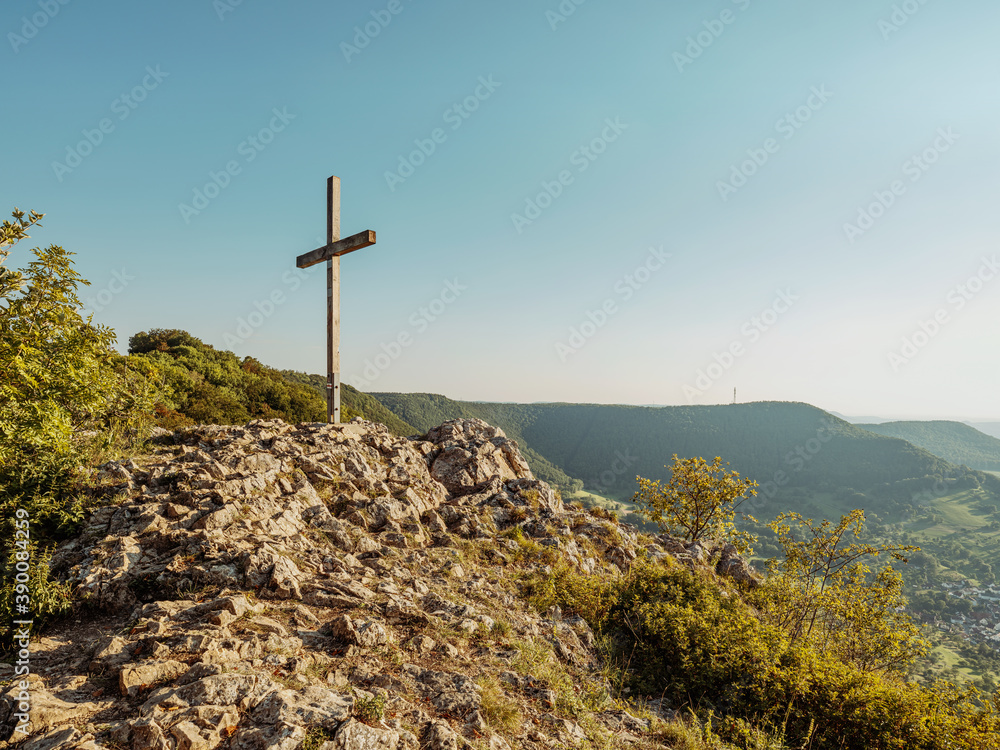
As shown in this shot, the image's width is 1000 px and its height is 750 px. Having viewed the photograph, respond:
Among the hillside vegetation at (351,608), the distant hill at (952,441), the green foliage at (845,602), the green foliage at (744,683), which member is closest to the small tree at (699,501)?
the hillside vegetation at (351,608)

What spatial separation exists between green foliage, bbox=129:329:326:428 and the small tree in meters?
15.2

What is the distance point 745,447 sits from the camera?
146 meters

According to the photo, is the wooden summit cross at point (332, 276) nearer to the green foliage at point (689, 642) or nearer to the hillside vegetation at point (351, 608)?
the hillside vegetation at point (351, 608)

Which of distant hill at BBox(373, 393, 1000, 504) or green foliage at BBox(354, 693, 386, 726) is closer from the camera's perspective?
green foliage at BBox(354, 693, 386, 726)

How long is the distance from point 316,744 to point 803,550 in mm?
Result: 11711

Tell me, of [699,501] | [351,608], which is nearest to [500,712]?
[351,608]

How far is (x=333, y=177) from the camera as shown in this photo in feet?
37.9

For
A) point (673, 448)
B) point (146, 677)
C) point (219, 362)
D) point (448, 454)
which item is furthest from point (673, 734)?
point (673, 448)

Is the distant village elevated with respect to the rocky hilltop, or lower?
lower

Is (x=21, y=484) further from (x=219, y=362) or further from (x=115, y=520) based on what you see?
(x=219, y=362)

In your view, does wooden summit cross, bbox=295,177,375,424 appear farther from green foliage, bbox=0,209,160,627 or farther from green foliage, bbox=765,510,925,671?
green foliage, bbox=765,510,925,671

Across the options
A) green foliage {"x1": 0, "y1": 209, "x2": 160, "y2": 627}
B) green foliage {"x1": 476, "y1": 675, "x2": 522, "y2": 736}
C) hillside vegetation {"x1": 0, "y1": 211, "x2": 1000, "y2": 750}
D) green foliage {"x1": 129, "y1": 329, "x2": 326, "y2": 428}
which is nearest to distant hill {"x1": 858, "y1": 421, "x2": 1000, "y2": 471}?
green foliage {"x1": 129, "y1": 329, "x2": 326, "y2": 428}

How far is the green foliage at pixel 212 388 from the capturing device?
53.4 ft

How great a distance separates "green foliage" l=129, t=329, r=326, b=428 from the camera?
53.4 feet
